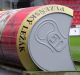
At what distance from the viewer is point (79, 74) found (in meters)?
6.09

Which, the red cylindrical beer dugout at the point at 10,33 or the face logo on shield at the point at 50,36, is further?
the red cylindrical beer dugout at the point at 10,33

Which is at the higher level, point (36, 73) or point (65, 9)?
point (65, 9)

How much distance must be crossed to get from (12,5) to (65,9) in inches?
817

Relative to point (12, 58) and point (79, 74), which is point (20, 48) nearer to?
point (12, 58)

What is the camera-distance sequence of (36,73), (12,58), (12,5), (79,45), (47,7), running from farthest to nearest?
(12,5) < (79,45) < (12,58) < (47,7) < (36,73)

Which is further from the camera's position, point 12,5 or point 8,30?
point 12,5

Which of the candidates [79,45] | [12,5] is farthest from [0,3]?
[79,45]

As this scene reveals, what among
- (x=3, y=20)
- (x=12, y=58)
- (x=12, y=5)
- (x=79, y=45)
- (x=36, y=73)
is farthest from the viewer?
(x=12, y=5)

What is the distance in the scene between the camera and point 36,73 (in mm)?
5961

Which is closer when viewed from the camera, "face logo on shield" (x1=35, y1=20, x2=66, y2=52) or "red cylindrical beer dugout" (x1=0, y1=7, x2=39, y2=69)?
"face logo on shield" (x1=35, y1=20, x2=66, y2=52)

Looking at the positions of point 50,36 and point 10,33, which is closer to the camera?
point 50,36

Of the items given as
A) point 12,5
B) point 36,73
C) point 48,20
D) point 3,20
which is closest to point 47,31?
point 48,20

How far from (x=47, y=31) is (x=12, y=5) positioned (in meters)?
20.9

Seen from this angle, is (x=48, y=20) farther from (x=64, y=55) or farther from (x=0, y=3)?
(x=0, y=3)
